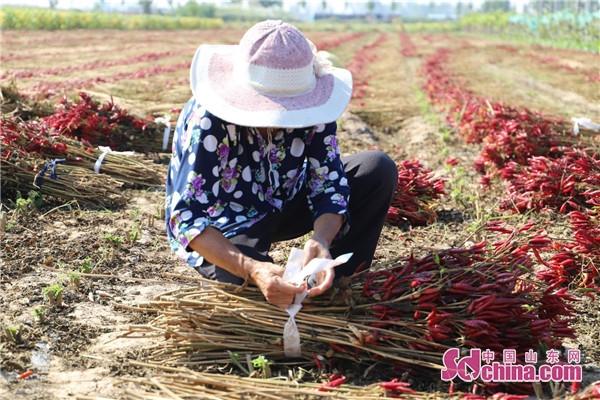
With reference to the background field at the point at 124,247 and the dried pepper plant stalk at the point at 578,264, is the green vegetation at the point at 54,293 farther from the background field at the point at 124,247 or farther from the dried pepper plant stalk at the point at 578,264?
the dried pepper plant stalk at the point at 578,264

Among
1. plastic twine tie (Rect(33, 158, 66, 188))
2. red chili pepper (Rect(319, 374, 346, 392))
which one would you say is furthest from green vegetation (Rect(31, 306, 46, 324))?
plastic twine tie (Rect(33, 158, 66, 188))

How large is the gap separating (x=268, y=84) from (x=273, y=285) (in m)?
0.78

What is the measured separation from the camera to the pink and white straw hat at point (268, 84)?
2.98 m

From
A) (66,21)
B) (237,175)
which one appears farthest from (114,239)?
(66,21)

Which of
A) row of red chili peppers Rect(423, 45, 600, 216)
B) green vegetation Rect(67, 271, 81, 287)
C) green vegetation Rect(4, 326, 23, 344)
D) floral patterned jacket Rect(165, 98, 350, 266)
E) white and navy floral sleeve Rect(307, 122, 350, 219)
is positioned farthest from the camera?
row of red chili peppers Rect(423, 45, 600, 216)

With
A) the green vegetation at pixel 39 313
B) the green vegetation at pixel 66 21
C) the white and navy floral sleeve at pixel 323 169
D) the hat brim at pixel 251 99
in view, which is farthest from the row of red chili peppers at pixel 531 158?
the green vegetation at pixel 66 21

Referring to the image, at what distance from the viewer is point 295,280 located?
2961 mm

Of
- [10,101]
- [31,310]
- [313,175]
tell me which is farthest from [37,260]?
[10,101]

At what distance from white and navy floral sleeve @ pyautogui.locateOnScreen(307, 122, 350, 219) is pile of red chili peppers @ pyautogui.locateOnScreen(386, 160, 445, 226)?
1.95 meters

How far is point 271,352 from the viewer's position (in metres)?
3.01

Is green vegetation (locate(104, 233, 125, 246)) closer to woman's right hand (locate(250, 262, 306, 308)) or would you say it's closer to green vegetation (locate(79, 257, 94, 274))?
green vegetation (locate(79, 257, 94, 274))

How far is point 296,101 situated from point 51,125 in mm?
4109

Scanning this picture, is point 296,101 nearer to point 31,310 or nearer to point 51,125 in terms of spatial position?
point 31,310

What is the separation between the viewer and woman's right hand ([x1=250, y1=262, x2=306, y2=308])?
286 centimetres
